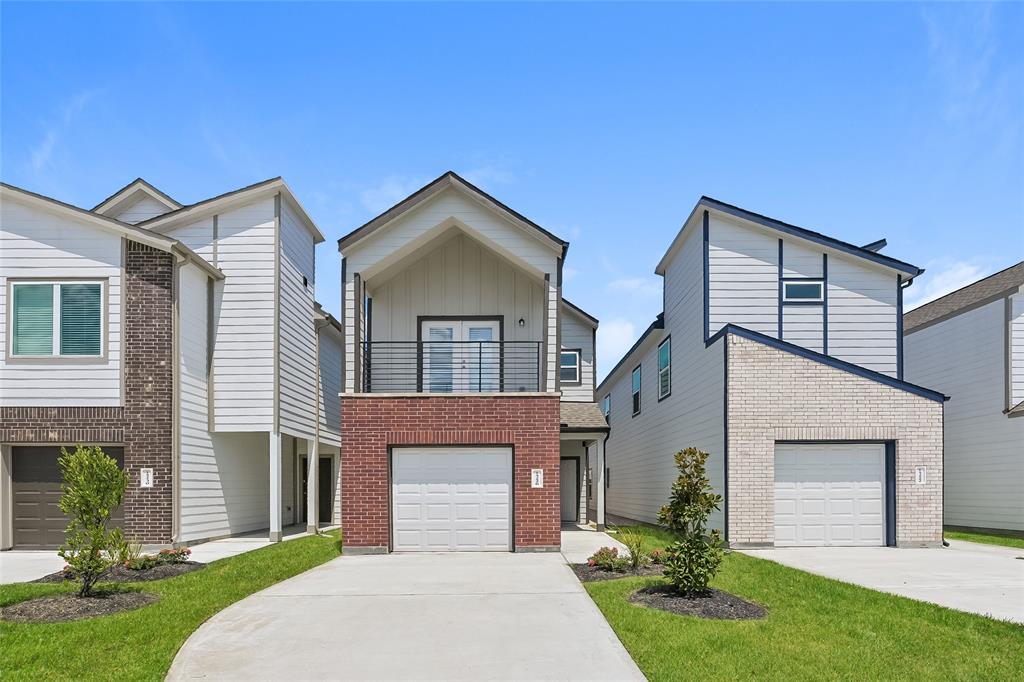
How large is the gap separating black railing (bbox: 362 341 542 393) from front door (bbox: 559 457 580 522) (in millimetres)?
8160

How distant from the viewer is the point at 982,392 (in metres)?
20.4

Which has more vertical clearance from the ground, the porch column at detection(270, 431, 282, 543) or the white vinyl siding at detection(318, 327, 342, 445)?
the white vinyl siding at detection(318, 327, 342, 445)

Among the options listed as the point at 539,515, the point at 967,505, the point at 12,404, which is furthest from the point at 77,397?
the point at 967,505

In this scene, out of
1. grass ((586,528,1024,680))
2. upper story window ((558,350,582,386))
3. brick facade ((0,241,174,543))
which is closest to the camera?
grass ((586,528,1024,680))

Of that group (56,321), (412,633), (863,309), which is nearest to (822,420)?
(863,309)

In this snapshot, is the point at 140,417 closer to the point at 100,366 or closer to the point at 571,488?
the point at 100,366

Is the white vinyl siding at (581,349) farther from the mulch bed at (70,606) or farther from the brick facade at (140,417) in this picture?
the mulch bed at (70,606)

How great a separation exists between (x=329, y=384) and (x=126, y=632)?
16.2m

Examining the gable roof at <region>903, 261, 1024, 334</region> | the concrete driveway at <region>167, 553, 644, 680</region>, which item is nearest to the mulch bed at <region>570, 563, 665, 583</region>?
the concrete driveway at <region>167, 553, 644, 680</region>

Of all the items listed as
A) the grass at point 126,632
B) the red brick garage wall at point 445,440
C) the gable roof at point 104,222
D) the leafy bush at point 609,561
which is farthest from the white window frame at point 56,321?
the leafy bush at point 609,561

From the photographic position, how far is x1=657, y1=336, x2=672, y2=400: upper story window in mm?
22250

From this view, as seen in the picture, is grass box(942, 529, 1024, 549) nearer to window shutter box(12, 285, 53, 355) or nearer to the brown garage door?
the brown garage door

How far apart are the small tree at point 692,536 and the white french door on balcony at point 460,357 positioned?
801 centimetres

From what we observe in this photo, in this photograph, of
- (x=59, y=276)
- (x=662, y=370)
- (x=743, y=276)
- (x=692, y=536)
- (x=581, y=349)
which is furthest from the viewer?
(x=581, y=349)
